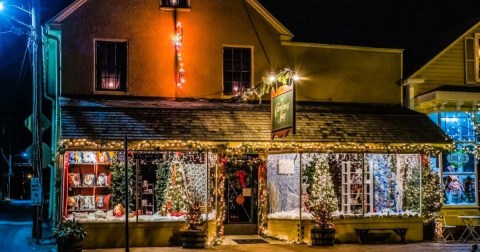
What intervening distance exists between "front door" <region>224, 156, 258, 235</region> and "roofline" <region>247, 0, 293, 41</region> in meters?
4.11

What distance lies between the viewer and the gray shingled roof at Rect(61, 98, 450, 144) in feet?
57.5

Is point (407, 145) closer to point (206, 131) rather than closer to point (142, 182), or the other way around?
point (206, 131)

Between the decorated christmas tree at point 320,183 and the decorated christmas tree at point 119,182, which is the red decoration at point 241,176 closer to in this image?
the decorated christmas tree at point 320,183

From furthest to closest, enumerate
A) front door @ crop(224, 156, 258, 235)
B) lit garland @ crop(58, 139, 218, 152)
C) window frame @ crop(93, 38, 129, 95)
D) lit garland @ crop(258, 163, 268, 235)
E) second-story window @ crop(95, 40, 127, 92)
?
front door @ crop(224, 156, 258, 235)
lit garland @ crop(258, 163, 268, 235)
second-story window @ crop(95, 40, 127, 92)
window frame @ crop(93, 38, 129, 95)
lit garland @ crop(58, 139, 218, 152)

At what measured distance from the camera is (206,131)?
18203 millimetres

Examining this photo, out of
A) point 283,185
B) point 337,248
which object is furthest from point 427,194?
point 283,185

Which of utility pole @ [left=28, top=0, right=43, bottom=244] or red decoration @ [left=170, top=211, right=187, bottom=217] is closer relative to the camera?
red decoration @ [left=170, top=211, right=187, bottom=217]

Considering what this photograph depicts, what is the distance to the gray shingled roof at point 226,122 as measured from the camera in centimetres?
1753

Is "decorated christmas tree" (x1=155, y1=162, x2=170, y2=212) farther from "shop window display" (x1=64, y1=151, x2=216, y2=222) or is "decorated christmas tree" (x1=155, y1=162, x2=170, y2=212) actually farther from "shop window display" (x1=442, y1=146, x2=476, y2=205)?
"shop window display" (x1=442, y1=146, x2=476, y2=205)

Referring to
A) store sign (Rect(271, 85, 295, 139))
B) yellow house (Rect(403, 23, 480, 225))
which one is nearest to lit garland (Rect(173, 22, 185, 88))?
store sign (Rect(271, 85, 295, 139))

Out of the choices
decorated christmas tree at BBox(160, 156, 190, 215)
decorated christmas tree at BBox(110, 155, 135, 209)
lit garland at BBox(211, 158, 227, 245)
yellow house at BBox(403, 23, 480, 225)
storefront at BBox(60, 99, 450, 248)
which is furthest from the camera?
yellow house at BBox(403, 23, 480, 225)

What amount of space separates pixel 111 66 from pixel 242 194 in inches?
227

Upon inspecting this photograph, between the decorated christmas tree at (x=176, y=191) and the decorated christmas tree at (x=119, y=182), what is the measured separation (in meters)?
0.99

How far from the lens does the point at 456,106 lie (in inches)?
844
